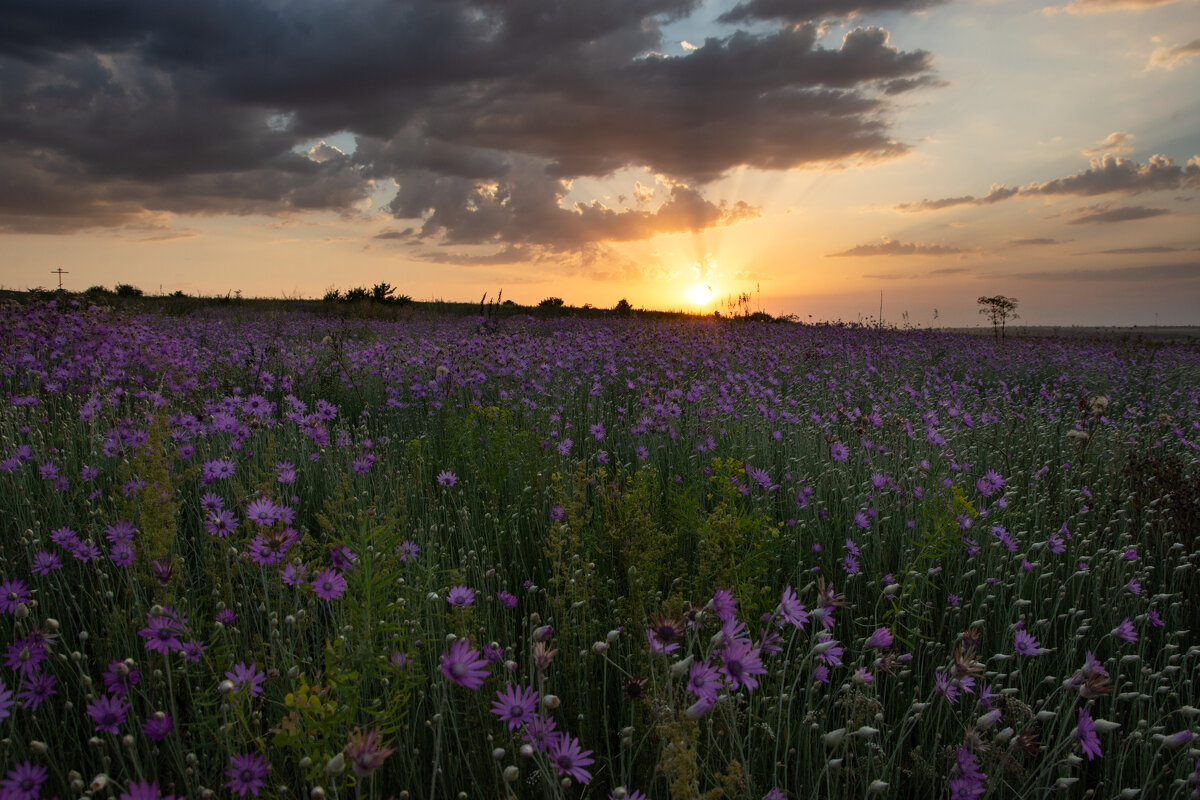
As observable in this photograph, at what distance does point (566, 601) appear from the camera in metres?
2.55

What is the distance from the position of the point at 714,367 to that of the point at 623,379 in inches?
42.2

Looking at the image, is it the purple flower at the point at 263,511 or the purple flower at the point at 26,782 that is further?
the purple flower at the point at 263,511

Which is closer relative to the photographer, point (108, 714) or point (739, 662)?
point (739, 662)


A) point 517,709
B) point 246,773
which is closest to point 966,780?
point 517,709

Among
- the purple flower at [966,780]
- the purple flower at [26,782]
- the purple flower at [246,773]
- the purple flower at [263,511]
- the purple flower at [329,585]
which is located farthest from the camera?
the purple flower at [263,511]

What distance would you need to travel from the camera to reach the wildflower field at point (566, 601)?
1.55 meters

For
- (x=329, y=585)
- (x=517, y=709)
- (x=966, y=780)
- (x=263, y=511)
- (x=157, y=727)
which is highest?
(x=263, y=511)

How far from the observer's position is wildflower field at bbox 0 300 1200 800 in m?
1.55

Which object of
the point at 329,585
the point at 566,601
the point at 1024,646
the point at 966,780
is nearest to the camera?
the point at 966,780

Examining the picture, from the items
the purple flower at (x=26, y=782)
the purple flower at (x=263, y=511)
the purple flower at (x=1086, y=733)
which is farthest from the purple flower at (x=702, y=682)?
the purple flower at (x=263, y=511)

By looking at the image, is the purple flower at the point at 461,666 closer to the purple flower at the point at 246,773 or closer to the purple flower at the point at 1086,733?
the purple flower at the point at 246,773

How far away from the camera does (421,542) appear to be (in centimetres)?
297

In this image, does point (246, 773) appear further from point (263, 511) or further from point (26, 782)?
point (263, 511)

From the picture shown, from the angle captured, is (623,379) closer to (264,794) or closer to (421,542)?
(421,542)
